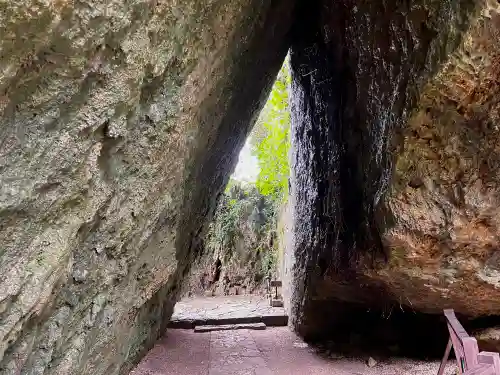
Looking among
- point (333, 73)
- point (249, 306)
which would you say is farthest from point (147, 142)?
point (249, 306)

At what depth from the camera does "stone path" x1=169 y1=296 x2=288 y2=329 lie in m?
6.81

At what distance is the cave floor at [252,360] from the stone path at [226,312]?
2.76 feet

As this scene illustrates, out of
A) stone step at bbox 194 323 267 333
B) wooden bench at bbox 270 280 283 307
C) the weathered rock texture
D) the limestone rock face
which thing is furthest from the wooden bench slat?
wooden bench at bbox 270 280 283 307

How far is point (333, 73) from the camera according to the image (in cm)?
470

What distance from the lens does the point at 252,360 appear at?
15.5 feet

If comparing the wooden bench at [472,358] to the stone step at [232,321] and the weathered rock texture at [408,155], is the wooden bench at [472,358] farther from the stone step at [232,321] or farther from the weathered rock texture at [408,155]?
the stone step at [232,321]

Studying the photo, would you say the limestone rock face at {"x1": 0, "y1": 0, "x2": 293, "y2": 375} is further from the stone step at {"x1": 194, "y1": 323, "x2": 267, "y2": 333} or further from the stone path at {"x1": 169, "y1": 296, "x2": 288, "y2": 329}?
the stone path at {"x1": 169, "y1": 296, "x2": 288, "y2": 329}

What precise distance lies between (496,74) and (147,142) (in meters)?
2.15

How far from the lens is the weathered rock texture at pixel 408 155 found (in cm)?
269

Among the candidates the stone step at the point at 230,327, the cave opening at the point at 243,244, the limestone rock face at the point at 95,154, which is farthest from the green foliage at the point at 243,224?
the limestone rock face at the point at 95,154

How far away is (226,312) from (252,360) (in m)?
2.86

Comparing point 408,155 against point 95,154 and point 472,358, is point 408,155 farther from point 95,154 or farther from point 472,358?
point 95,154

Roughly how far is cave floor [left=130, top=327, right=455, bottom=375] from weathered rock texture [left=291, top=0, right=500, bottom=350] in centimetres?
63

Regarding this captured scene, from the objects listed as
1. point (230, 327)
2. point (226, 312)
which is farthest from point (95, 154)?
point (226, 312)
